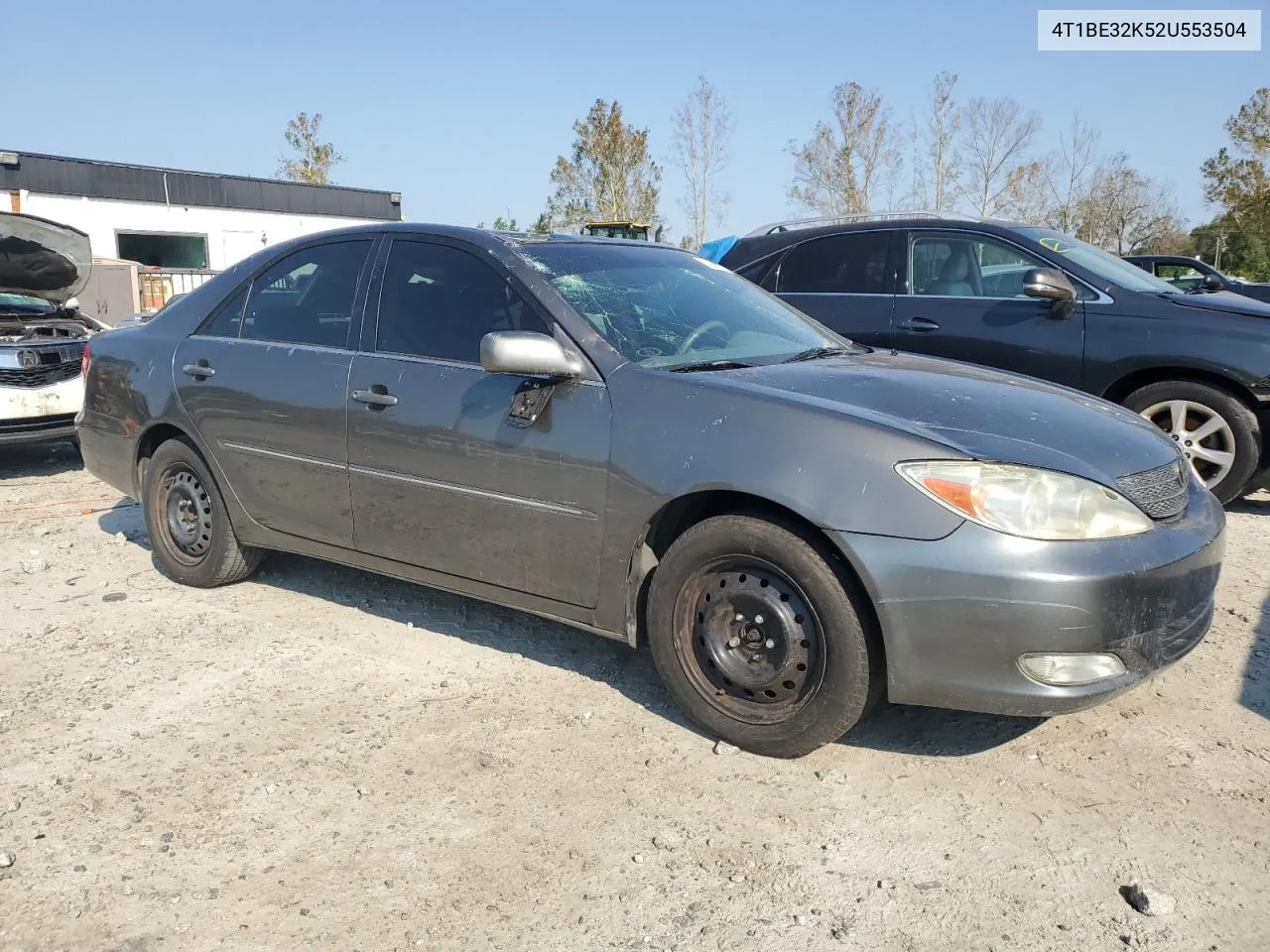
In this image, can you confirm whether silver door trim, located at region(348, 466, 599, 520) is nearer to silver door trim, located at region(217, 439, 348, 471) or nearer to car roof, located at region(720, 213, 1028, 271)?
silver door trim, located at region(217, 439, 348, 471)

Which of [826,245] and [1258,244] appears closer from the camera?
[826,245]

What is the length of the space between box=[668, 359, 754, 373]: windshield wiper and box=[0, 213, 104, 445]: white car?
6065 millimetres

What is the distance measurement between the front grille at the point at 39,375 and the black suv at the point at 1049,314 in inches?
205

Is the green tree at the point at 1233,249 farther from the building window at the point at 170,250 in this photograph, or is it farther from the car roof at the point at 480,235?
the building window at the point at 170,250

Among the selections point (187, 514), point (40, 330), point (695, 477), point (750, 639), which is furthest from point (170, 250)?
point (750, 639)

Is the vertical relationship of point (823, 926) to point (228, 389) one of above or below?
below

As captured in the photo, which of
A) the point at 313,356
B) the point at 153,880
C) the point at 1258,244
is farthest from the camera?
the point at 1258,244

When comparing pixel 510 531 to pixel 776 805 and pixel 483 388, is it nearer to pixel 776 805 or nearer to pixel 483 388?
pixel 483 388

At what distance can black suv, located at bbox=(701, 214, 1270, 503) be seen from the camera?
5.86 m

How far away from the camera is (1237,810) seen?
2.87 metres

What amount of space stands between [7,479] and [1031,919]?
25.7 ft

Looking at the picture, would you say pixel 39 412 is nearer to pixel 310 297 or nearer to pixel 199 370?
pixel 199 370

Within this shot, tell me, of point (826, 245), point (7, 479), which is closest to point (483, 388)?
point (826, 245)

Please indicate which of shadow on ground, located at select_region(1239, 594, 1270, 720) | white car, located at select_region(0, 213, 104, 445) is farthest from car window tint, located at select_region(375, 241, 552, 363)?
white car, located at select_region(0, 213, 104, 445)
